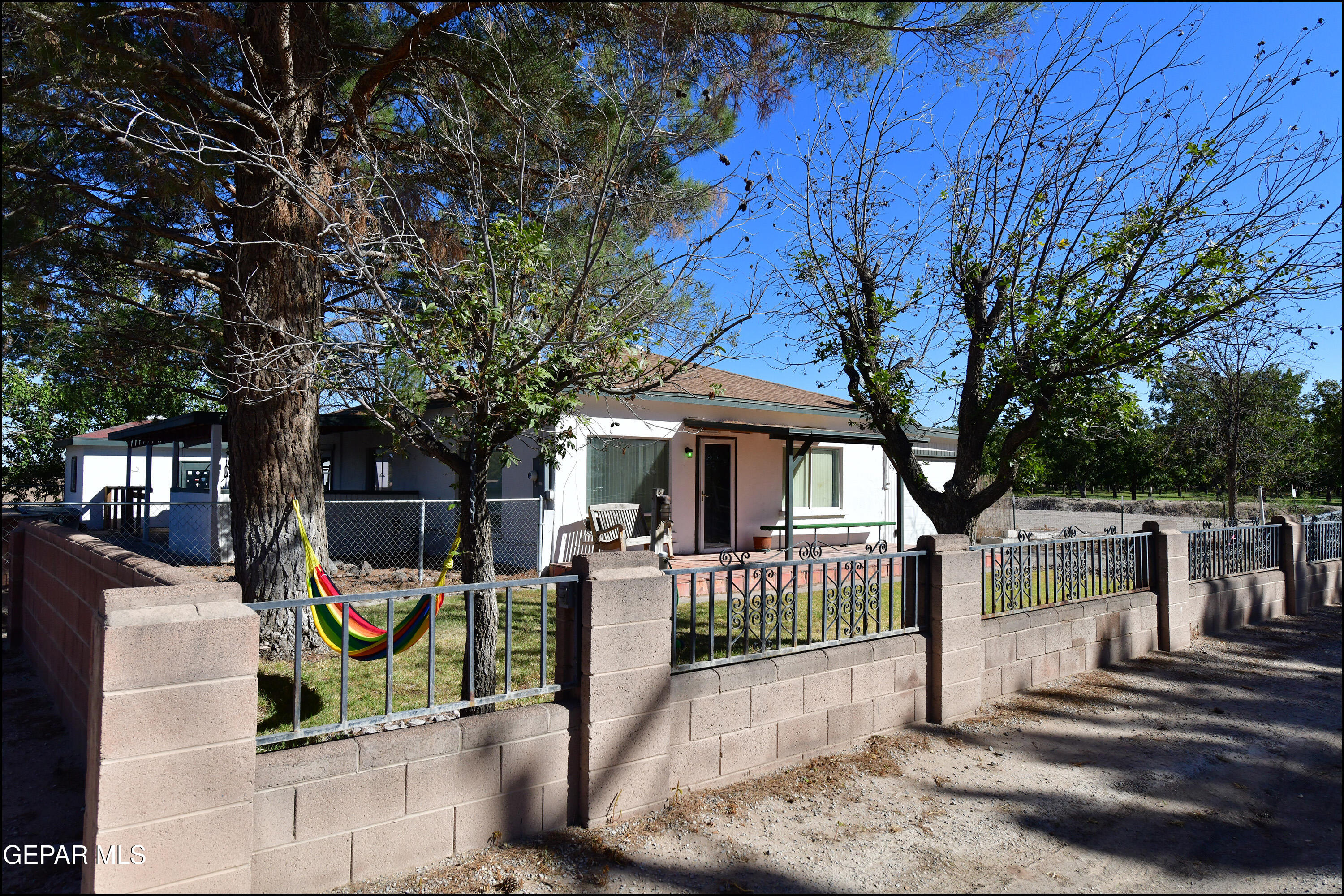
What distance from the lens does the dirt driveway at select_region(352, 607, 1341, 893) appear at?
130 inches

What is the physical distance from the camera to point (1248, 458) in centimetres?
1211

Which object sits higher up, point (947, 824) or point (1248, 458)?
point (1248, 458)

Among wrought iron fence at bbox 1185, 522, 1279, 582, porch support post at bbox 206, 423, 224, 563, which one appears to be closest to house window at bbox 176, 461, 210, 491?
porch support post at bbox 206, 423, 224, 563

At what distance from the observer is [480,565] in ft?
14.7

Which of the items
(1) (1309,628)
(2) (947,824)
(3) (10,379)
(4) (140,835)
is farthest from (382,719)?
(3) (10,379)

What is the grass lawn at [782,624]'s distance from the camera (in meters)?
4.83

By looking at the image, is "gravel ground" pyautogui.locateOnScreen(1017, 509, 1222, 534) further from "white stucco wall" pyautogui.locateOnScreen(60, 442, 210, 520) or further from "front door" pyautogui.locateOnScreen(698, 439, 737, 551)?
"white stucco wall" pyautogui.locateOnScreen(60, 442, 210, 520)

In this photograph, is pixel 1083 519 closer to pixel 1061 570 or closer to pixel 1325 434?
pixel 1325 434

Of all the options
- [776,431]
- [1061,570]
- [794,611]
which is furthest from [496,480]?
[1061,570]

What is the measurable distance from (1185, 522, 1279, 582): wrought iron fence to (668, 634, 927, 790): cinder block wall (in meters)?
5.04

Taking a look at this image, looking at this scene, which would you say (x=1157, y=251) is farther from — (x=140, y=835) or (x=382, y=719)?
(x=140, y=835)

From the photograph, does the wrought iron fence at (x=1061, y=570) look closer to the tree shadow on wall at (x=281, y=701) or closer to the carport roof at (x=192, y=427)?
the tree shadow on wall at (x=281, y=701)


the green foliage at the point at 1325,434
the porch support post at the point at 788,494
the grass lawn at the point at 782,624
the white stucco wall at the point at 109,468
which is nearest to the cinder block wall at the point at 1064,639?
the grass lawn at the point at 782,624

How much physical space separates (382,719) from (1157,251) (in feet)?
20.8
